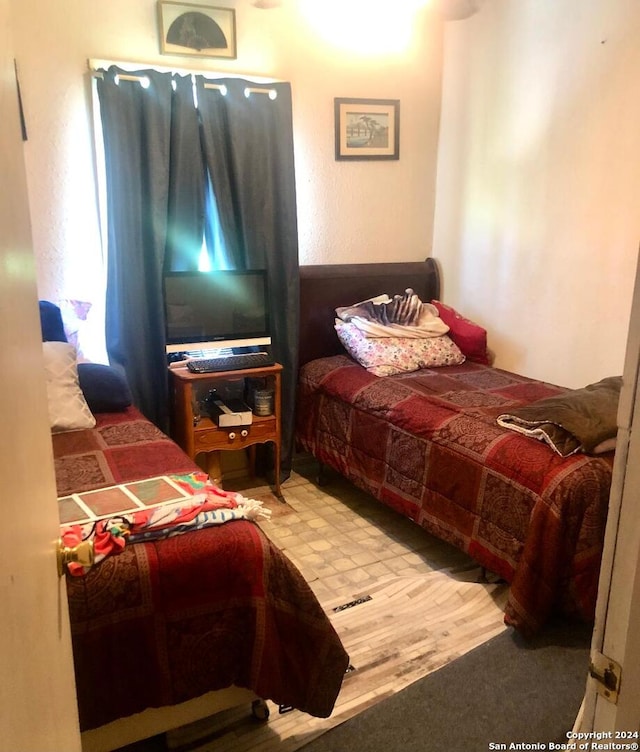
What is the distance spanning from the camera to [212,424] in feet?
9.99

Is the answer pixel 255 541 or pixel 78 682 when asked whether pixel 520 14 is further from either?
pixel 78 682

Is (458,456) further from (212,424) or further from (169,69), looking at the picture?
(169,69)

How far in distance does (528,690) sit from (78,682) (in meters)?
1.31

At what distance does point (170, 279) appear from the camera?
3064 millimetres

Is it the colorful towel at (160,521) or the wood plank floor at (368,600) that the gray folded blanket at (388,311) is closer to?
the wood plank floor at (368,600)

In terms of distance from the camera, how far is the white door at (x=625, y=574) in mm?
635

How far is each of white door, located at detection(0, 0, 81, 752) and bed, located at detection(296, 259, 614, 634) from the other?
5.38ft

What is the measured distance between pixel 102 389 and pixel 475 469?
1577 millimetres

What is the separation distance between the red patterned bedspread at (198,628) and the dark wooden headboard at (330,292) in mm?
2004

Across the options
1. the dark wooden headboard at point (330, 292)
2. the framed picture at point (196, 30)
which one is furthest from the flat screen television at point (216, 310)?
the framed picture at point (196, 30)

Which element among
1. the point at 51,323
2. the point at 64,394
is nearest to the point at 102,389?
the point at 64,394

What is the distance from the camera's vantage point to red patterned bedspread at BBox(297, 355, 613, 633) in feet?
6.82

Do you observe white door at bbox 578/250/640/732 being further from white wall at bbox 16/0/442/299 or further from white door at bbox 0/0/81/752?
white wall at bbox 16/0/442/299

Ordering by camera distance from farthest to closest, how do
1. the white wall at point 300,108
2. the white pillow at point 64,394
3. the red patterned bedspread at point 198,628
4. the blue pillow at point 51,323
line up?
the white wall at point 300,108
the blue pillow at point 51,323
the white pillow at point 64,394
the red patterned bedspread at point 198,628
